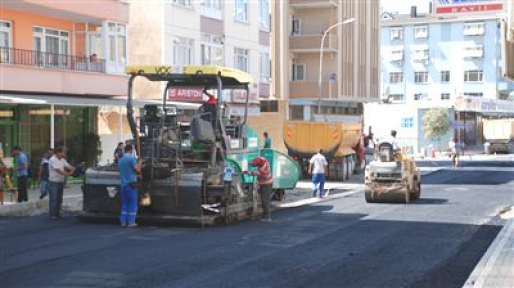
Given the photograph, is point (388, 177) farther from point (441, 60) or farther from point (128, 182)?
Result: point (441, 60)

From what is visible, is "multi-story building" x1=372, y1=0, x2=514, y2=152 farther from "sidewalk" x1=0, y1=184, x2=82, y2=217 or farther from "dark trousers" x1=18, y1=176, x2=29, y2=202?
"dark trousers" x1=18, y1=176, x2=29, y2=202

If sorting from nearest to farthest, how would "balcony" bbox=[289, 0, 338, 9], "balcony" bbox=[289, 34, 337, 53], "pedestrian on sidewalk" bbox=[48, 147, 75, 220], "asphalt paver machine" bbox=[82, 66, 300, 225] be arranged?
"asphalt paver machine" bbox=[82, 66, 300, 225]
"pedestrian on sidewalk" bbox=[48, 147, 75, 220]
"balcony" bbox=[289, 34, 337, 53]
"balcony" bbox=[289, 0, 338, 9]

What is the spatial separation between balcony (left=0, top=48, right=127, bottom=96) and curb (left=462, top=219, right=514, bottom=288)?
16571 mm

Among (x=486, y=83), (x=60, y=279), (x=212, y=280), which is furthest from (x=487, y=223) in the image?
(x=486, y=83)

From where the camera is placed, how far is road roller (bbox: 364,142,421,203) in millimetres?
23109

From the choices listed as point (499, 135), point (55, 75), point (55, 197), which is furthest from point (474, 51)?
point (55, 197)

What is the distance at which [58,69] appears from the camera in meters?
27.8

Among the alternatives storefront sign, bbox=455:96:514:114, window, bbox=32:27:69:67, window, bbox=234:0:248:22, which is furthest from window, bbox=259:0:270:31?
storefront sign, bbox=455:96:514:114

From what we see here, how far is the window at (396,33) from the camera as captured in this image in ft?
302

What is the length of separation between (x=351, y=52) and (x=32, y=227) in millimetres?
43322

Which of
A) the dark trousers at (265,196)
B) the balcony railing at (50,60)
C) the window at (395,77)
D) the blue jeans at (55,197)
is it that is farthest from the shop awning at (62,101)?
the window at (395,77)

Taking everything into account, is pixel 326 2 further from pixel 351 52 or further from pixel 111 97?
pixel 111 97

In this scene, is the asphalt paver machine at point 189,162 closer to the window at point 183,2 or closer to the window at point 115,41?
the window at point 115,41

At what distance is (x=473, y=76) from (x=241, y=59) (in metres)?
52.0
